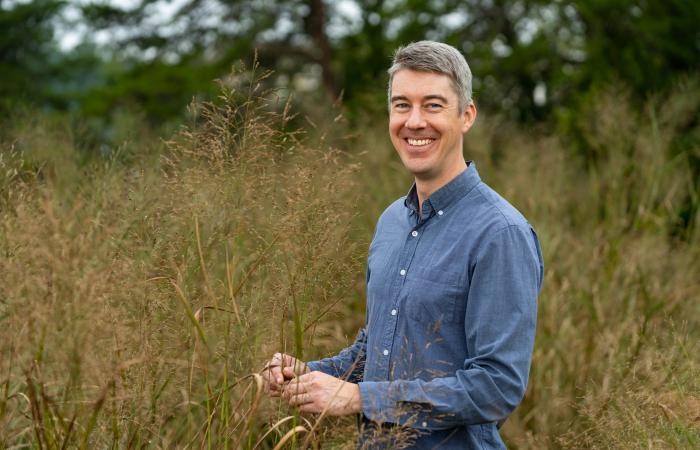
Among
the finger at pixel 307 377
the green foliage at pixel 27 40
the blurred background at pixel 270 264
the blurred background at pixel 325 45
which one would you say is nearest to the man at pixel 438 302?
the finger at pixel 307 377

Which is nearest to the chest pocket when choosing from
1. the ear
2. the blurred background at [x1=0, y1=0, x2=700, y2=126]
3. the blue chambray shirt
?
the blue chambray shirt

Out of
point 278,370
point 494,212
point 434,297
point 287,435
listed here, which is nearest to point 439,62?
point 494,212

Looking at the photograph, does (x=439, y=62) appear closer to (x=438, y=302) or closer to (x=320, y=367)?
(x=438, y=302)

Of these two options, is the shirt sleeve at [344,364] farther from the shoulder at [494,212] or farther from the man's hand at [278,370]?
the shoulder at [494,212]

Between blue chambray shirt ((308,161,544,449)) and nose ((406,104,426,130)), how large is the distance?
172mm

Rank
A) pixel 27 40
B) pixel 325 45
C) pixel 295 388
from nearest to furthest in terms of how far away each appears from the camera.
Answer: pixel 295 388 → pixel 325 45 → pixel 27 40

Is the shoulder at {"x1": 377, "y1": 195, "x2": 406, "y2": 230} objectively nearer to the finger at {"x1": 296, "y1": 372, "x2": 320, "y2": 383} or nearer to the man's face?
the man's face

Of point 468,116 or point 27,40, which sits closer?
point 468,116

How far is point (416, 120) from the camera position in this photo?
6.79 feet

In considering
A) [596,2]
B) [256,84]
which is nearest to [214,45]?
[596,2]

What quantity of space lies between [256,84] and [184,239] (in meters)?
0.43

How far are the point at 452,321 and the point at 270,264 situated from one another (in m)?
0.48

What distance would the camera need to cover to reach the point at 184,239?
78.5 inches

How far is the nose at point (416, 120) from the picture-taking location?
2.07 meters
